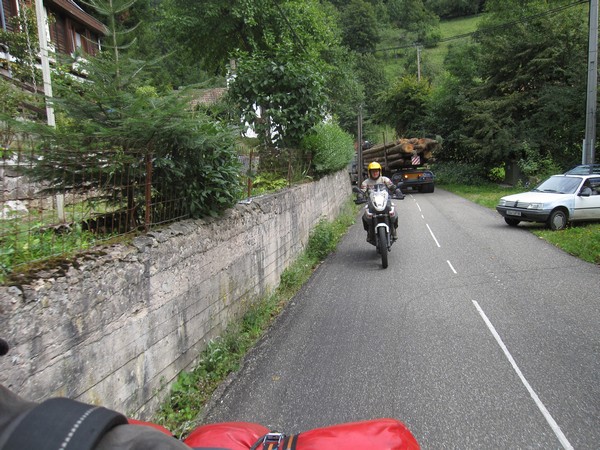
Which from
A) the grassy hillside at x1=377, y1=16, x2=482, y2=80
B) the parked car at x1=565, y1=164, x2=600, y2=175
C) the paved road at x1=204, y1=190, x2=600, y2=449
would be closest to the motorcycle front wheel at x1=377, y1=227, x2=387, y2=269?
the paved road at x1=204, y1=190, x2=600, y2=449

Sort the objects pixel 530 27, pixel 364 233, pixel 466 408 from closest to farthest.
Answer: pixel 466 408 → pixel 364 233 → pixel 530 27

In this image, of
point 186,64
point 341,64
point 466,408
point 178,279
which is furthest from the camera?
point 341,64

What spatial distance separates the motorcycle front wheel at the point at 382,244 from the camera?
9594mm

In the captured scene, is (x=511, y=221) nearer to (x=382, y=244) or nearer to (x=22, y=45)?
(x=382, y=244)

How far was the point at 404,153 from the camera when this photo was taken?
28.8 metres

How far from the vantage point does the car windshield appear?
14672 millimetres

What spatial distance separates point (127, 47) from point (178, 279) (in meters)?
2.25

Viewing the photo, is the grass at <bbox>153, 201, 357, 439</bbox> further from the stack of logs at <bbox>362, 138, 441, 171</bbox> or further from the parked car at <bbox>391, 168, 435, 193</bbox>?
the stack of logs at <bbox>362, 138, 441, 171</bbox>

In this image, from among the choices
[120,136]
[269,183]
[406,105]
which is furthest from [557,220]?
[406,105]

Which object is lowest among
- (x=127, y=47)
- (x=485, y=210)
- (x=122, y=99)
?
(x=485, y=210)

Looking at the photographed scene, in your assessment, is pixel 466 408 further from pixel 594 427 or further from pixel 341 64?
pixel 341 64

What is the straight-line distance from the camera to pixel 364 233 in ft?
47.1

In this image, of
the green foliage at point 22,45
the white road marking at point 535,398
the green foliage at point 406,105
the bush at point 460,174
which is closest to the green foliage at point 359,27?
the green foliage at point 406,105

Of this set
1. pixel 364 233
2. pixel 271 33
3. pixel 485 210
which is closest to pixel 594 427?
pixel 364 233
